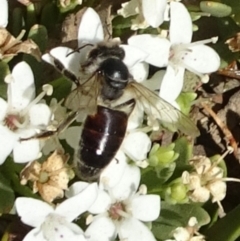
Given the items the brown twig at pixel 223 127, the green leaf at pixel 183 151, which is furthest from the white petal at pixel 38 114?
the brown twig at pixel 223 127

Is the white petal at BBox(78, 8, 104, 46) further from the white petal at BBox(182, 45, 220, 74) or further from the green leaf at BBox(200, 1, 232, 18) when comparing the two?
the green leaf at BBox(200, 1, 232, 18)

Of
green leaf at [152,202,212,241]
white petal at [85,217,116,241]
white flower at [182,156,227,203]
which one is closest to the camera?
white petal at [85,217,116,241]

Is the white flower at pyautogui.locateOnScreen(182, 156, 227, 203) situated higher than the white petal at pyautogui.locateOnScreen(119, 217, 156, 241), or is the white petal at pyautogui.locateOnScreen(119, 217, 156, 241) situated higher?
the white flower at pyautogui.locateOnScreen(182, 156, 227, 203)

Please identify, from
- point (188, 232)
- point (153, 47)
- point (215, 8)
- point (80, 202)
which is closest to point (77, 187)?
point (80, 202)

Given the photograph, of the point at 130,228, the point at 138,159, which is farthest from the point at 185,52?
the point at 130,228

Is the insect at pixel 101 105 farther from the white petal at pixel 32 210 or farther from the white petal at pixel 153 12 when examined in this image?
the white petal at pixel 153 12

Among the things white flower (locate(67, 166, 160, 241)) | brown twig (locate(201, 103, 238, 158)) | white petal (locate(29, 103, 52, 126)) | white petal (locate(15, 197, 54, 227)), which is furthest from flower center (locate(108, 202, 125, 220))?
brown twig (locate(201, 103, 238, 158))
